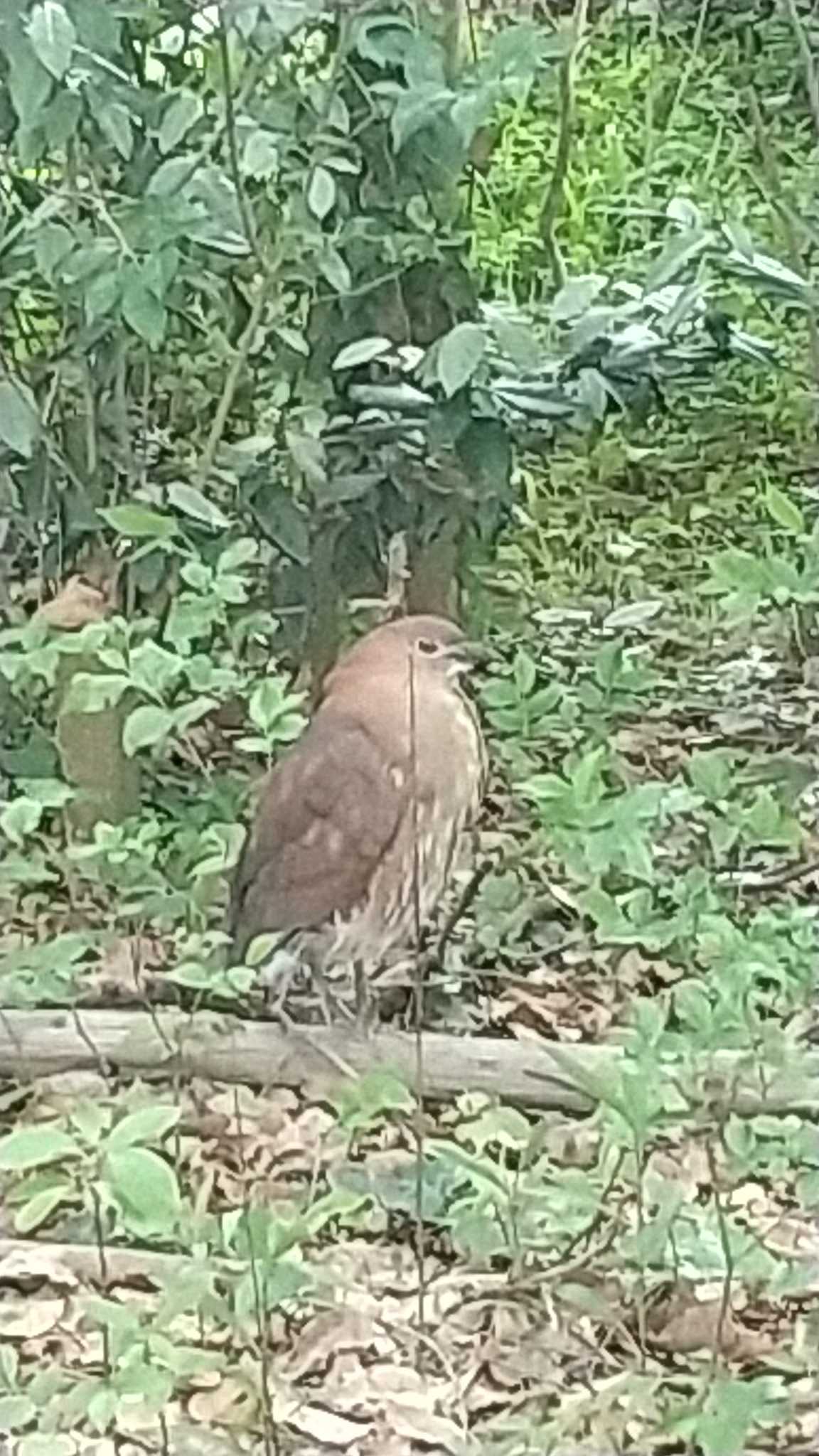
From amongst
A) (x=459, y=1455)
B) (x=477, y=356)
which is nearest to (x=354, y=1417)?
(x=459, y=1455)

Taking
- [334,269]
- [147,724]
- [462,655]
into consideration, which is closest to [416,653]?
[462,655]

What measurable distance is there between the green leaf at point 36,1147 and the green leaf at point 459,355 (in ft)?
1.51

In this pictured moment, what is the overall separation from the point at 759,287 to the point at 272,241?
1.00 feet

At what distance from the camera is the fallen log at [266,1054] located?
5.00 ft

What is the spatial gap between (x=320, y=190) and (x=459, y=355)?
124 mm

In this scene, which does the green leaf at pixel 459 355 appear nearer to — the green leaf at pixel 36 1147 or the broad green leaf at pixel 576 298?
the broad green leaf at pixel 576 298

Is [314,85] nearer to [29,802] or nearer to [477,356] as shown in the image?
[477,356]

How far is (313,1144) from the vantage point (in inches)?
61.4

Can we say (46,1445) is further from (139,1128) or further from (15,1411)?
(139,1128)

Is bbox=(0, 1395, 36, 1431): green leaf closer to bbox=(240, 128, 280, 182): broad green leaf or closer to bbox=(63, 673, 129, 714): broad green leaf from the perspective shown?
bbox=(63, 673, 129, 714): broad green leaf

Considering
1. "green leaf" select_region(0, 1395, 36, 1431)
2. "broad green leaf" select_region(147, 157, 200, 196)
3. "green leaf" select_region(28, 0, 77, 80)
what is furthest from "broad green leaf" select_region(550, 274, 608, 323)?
"green leaf" select_region(0, 1395, 36, 1431)

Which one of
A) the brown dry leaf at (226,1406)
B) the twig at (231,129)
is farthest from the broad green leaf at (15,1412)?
the twig at (231,129)

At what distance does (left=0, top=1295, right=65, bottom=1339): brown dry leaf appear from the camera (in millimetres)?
1538

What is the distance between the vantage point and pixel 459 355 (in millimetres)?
1517
